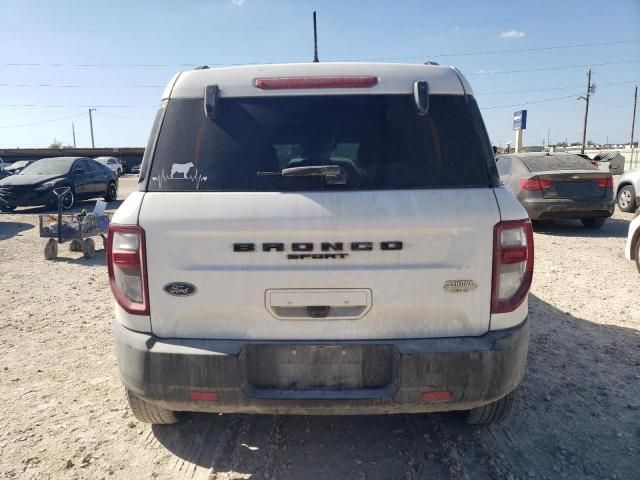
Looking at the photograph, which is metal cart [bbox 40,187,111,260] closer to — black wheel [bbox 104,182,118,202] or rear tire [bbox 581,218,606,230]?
black wheel [bbox 104,182,118,202]

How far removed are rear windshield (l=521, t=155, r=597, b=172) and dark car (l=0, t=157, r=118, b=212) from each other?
40.6ft

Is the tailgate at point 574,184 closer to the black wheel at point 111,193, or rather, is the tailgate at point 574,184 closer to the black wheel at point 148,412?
the black wheel at point 148,412

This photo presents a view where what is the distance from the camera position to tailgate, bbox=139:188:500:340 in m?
2.16

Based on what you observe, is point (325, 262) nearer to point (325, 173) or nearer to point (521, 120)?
point (325, 173)

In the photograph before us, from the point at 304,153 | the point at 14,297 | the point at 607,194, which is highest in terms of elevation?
the point at 304,153

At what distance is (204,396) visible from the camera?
223 cm

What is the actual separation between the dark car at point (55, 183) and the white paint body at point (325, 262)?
515 inches

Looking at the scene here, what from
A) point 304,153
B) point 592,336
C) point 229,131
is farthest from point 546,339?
point 229,131

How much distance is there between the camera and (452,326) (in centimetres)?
223

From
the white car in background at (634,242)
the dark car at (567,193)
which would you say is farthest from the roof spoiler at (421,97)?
the dark car at (567,193)

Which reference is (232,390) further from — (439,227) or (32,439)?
(32,439)

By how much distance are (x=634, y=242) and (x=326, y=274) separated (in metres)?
6.08

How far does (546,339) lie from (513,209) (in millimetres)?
2582

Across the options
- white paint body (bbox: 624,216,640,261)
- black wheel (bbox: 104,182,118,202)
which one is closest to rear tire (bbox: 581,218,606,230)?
white paint body (bbox: 624,216,640,261)
